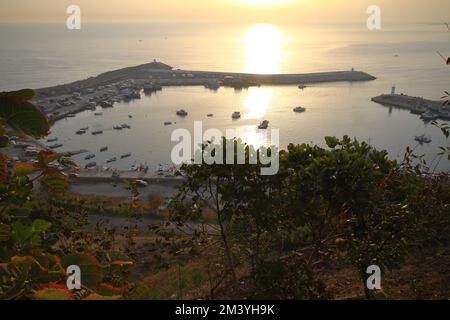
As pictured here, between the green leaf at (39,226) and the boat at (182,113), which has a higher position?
the green leaf at (39,226)

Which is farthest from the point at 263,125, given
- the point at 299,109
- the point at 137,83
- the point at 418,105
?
the point at 137,83

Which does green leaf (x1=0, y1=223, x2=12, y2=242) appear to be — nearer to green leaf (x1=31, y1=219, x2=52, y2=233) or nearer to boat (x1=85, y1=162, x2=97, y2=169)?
green leaf (x1=31, y1=219, x2=52, y2=233)

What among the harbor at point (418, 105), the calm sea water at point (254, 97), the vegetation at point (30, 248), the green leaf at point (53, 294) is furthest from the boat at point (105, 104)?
the green leaf at point (53, 294)

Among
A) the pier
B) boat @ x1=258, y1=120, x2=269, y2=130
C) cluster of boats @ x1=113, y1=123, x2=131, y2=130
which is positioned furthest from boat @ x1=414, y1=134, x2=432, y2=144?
cluster of boats @ x1=113, y1=123, x2=131, y2=130

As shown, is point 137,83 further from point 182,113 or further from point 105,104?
point 182,113

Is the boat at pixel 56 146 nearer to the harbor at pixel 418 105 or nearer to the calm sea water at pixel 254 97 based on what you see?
the calm sea water at pixel 254 97
